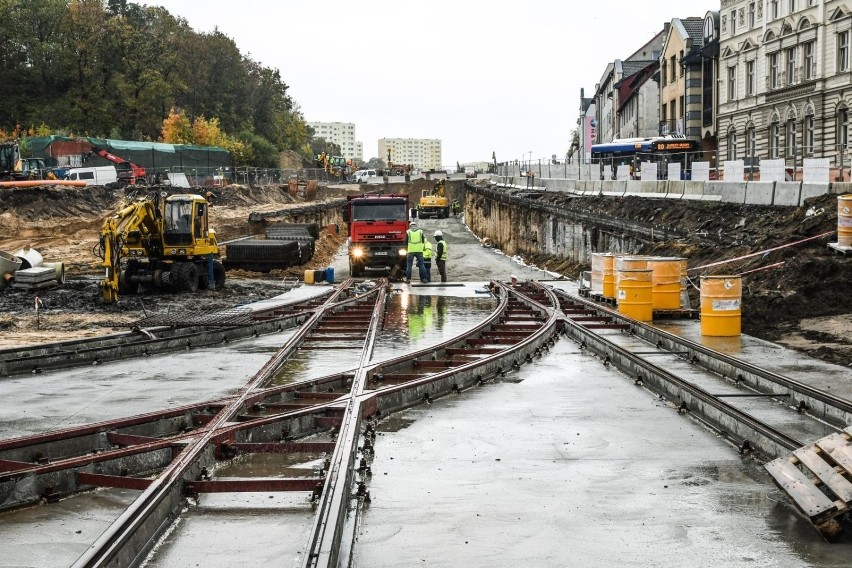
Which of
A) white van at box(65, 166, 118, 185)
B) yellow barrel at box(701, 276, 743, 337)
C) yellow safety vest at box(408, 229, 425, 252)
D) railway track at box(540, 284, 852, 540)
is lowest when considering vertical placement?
railway track at box(540, 284, 852, 540)

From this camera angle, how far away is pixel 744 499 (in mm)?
8484

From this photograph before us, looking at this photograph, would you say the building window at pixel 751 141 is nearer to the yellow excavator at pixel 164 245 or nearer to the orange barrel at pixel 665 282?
the yellow excavator at pixel 164 245

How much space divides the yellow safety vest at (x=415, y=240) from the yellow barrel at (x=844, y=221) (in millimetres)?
15018

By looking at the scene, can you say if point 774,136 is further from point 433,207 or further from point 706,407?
point 706,407

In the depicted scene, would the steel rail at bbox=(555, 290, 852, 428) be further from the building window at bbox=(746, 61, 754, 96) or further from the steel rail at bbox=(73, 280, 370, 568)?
the building window at bbox=(746, 61, 754, 96)

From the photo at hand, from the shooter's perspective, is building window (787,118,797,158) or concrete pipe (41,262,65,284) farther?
building window (787,118,797,158)

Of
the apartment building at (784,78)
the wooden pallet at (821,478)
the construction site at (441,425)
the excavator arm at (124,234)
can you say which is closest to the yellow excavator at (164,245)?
the excavator arm at (124,234)

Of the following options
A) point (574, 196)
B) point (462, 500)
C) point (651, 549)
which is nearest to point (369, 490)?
point (462, 500)

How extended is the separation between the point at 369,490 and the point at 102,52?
9118 cm

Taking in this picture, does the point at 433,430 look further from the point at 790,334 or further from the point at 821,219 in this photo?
the point at 821,219

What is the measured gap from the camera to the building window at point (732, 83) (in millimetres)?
64562

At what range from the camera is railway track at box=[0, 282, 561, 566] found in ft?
24.3

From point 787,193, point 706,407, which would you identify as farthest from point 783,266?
point 706,407

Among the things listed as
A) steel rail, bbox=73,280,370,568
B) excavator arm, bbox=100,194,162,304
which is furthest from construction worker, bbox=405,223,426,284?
steel rail, bbox=73,280,370,568
